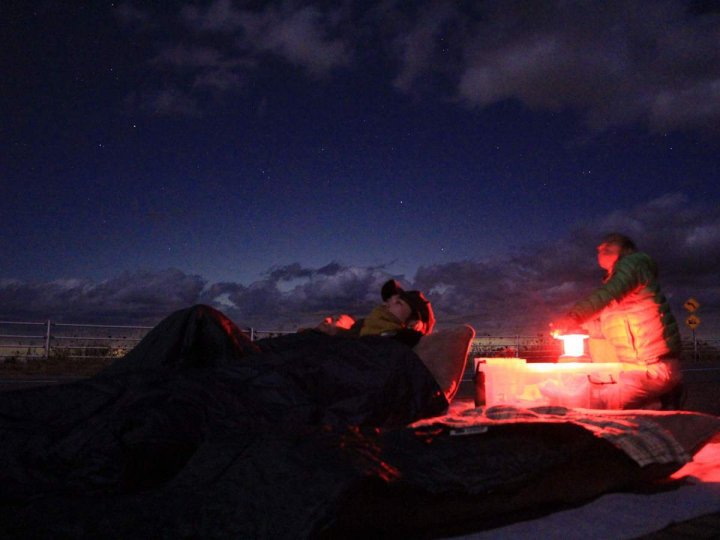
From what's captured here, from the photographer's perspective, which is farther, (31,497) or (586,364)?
(586,364)

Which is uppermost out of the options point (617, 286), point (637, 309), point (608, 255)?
point (608, 255)

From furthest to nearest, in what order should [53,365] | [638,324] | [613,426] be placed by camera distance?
1. [53,365]
2. [638,324]
3. [613,426]

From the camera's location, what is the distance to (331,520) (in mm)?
1536

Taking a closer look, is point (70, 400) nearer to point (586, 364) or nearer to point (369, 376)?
point (369, 376)

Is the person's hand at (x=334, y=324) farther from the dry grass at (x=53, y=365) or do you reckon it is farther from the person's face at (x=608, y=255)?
the dry grass at (x=53, y=365)

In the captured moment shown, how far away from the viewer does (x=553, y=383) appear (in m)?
3.70

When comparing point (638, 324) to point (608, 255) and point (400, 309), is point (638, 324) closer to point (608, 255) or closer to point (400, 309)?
point (608, 255)

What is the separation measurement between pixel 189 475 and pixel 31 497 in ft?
2.19

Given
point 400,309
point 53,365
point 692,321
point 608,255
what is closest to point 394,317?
point 400,309

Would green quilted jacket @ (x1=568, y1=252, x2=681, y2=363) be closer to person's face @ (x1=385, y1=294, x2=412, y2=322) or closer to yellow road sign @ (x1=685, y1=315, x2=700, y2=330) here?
person's face @ (x1=385, y1=294, x2=412, y2=322)

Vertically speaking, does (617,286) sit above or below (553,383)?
above

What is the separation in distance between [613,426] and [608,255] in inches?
72.3

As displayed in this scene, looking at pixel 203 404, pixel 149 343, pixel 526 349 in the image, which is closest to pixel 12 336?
pixel 149 343

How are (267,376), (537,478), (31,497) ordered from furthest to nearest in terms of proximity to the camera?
(267,376) → (537,478) → (31,497)
